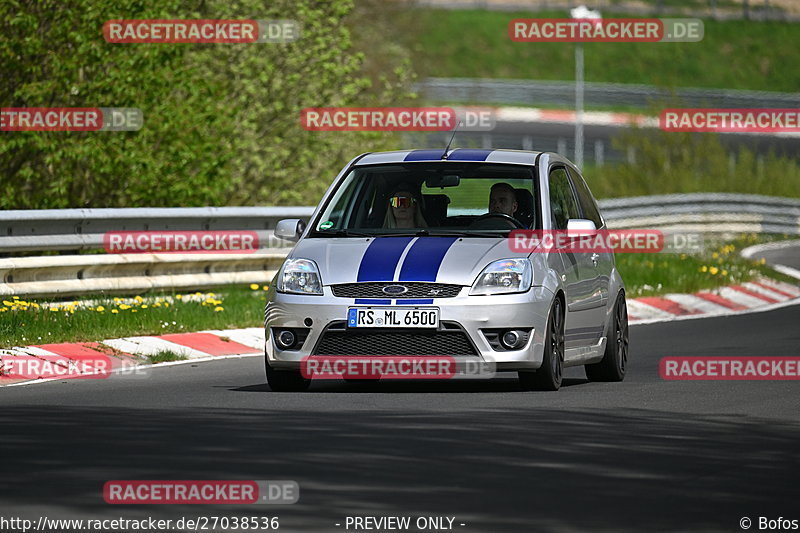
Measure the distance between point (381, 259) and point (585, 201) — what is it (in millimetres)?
2685

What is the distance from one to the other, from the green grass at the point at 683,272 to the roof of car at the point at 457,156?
965 centimetres

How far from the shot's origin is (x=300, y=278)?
12.6 metres

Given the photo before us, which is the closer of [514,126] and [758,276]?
[758,276]

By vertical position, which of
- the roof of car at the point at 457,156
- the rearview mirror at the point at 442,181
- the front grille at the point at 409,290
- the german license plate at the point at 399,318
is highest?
the roof of car at the point at 457,156

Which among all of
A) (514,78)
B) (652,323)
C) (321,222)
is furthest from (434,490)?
(514,78)

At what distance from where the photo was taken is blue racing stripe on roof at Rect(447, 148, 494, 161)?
44.5 ft

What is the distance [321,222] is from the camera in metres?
13.4

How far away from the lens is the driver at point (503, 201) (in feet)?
44.0

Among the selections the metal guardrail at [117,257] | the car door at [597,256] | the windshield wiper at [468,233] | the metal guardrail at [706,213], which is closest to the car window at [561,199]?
the car door at [597,256]

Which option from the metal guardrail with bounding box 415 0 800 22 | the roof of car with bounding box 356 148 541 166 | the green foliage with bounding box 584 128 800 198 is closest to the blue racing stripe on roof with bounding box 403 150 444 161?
the roof of car with bounding box 356 148 541 166

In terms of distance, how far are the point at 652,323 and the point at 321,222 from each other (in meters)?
8.13

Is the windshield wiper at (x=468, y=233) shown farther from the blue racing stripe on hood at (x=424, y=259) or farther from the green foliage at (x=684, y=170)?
the green foliage at (x=684, y=170)

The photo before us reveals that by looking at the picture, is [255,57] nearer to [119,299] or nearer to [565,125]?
[119,299]

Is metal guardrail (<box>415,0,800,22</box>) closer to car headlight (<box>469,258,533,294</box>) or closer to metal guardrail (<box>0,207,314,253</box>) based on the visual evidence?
metal guardrail (<box>0,207,314,253</box>)
